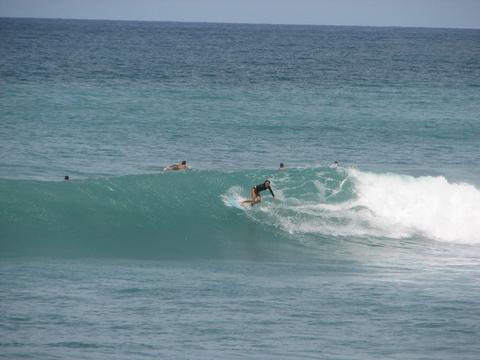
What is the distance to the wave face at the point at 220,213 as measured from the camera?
22438mm

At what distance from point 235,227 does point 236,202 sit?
147 cm

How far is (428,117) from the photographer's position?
4531cm

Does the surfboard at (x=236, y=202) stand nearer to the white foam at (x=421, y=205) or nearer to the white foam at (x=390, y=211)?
the white foam at (x=390, y=211)

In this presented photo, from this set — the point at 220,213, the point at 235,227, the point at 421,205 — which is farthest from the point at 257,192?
the point at 421,205

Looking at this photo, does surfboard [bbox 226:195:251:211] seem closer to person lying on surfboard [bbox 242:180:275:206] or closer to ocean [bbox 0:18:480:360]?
person lying on surfboard [bbox 242:180:275:206]

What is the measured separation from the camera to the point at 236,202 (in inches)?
1016

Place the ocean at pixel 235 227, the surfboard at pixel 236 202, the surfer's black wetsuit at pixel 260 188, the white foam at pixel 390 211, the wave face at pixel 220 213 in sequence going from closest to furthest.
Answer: the ocean at pixel 235 227 < the wave face at pixel 220 213 < the white foam at pixel 390 211 < the surfer's black wetsuit at pixel 260 188 < the surfboard at pixel 236 202

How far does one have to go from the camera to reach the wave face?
73.6 feet

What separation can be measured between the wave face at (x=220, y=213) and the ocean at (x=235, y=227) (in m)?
0.07

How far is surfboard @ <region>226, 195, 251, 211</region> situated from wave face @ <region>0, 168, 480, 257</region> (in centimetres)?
19

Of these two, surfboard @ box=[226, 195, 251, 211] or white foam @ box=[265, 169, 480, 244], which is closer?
white foam @ box=[265, 169, 480, 244]

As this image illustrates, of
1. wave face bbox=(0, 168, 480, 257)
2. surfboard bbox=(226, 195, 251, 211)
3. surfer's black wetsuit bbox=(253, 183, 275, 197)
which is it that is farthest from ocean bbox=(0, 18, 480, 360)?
surfer's black wetsuit bbox=(253, 183, 275, 197)

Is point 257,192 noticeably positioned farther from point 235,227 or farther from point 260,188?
point 235,227

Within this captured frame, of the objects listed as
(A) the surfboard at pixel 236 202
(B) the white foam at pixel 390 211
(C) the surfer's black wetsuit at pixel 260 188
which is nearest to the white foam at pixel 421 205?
(B) the white foam at pixel 390 211
